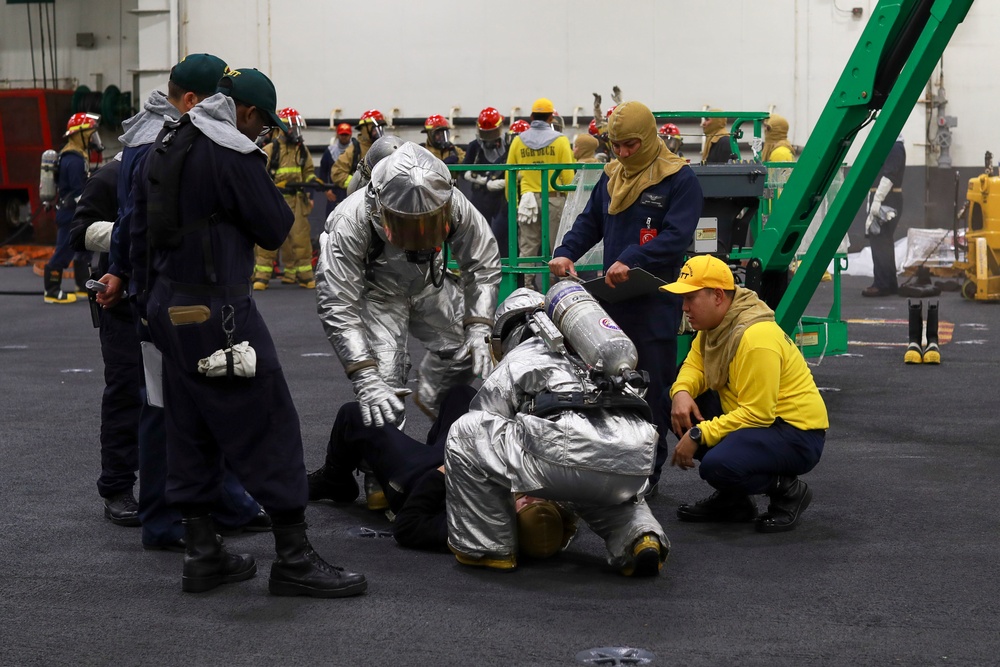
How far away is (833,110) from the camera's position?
670 cm

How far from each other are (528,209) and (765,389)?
6.65 metres

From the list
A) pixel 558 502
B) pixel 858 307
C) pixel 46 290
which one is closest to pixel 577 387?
pixel 558 502

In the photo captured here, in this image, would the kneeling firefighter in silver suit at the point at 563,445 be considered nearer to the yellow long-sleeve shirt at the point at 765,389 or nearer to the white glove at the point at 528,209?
the yellow long-sleeve shirt at the point at 765,389

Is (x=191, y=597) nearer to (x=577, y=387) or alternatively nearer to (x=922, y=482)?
(x=577, y=387)

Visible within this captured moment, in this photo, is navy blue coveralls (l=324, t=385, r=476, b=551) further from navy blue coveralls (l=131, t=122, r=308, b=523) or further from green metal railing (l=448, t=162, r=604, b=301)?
green metal railing (l=448, t=162, r=604, b=301)

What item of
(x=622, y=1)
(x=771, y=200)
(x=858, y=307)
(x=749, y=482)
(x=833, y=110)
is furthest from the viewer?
(x=622, y=1)

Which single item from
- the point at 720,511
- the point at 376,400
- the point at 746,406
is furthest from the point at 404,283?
the point at 720,511

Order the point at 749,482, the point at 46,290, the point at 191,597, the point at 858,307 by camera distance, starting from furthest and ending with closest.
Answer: the point at 46,290, the point at 858,307, the point at 749,482, the point at 191,597

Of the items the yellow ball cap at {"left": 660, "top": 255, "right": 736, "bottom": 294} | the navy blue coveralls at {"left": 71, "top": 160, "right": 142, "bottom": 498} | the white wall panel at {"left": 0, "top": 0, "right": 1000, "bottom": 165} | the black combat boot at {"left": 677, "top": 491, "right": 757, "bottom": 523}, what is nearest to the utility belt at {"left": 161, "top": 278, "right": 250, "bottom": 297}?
the navy blue coveralls at {"left": 71, "top": 160, "right": 142, "bottom": 498}

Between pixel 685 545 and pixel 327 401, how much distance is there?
354 centimetres

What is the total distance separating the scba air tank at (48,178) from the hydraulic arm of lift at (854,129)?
33.9 ft

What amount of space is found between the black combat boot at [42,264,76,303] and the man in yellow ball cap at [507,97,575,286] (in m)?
5.43

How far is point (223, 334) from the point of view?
3.88 metres

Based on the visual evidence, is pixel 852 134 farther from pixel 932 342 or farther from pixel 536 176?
pixel 536 176
